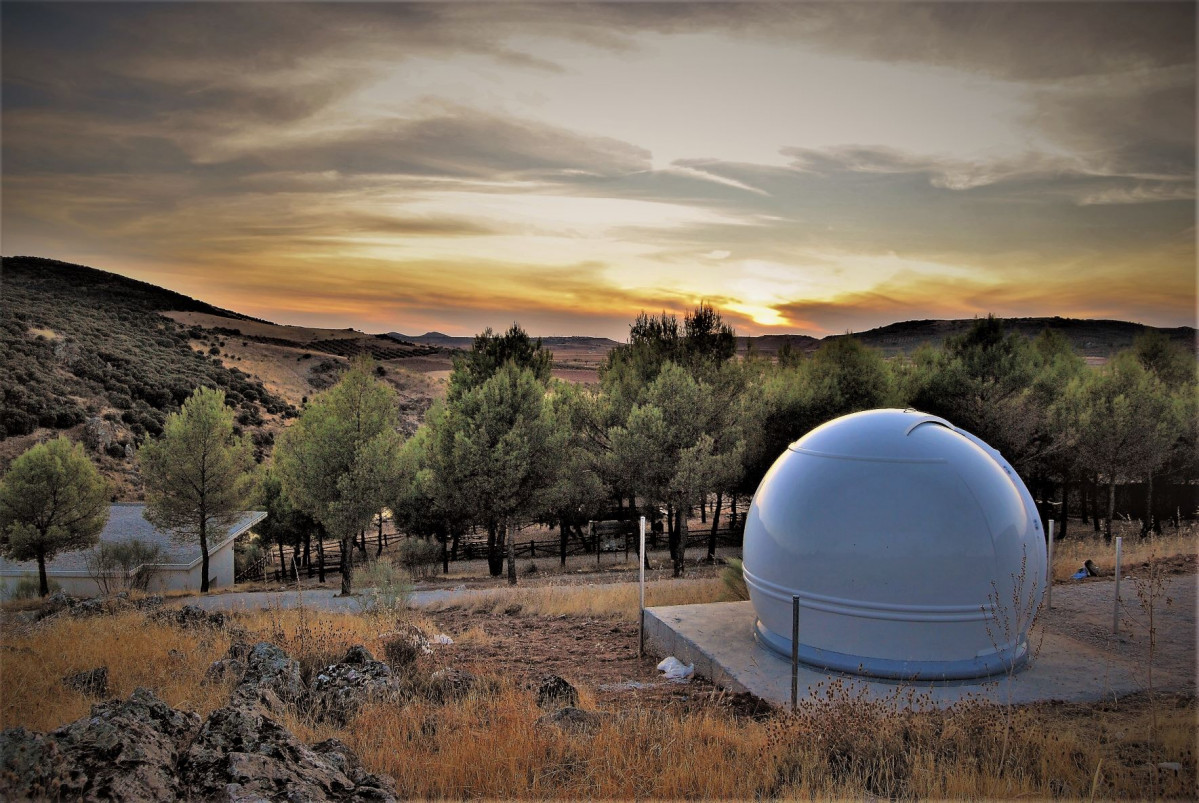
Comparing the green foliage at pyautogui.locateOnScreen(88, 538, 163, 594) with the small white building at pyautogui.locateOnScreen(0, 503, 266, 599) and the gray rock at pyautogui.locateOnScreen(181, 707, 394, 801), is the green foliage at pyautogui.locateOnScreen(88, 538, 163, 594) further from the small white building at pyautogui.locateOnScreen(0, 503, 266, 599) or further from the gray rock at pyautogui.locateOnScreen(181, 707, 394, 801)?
the gray rock at pyautogui.locateOnScreen(181, 707, 394, 801)

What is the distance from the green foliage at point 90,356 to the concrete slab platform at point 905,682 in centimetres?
4619

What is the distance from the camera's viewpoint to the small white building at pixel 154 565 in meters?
29.6

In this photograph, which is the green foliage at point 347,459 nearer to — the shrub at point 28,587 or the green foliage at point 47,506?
the green foliage at point 47,506

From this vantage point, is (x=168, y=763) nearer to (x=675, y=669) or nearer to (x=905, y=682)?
(x=675, y=669)

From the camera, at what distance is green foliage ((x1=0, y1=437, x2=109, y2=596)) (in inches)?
1114

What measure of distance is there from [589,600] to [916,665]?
983 cm

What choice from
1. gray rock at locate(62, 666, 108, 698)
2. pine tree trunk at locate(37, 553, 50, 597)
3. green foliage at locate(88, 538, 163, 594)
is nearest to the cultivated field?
gray rock at locate(62, 666, 108, 698)

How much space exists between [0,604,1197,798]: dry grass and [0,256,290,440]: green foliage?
46.8 meters

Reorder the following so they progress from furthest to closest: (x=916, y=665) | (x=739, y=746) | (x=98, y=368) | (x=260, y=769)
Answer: (x=98, y=368) < (x=916, y=665) < (x=739, y=746) < (x=260, y=769)

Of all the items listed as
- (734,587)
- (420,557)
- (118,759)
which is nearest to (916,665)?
(734,587)

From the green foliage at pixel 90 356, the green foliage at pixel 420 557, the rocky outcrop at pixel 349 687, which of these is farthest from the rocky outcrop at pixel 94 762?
the green foliage at pixel 90 356

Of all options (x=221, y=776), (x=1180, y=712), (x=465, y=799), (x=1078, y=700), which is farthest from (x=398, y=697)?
(x=1180, y=712)

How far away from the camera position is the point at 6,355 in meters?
50.6

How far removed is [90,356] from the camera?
194 ft
